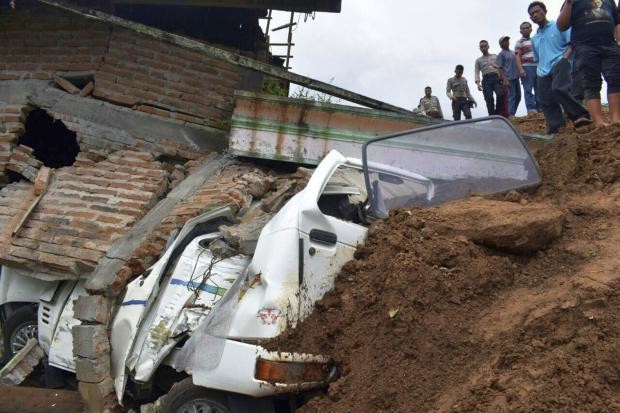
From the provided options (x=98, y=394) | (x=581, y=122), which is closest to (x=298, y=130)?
(x=581, y=122)

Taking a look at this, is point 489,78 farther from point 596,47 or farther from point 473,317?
point 473,317

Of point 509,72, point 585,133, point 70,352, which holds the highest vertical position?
point 509,72

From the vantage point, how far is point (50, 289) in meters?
5.81

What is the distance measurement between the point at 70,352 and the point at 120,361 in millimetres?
887

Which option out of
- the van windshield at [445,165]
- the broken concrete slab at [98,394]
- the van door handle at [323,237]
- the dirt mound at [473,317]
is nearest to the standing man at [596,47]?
the van windshield at [445,165]

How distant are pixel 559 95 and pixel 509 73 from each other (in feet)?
12.5

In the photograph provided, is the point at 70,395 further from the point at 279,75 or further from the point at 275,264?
the point at 279,75

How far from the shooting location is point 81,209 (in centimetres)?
624

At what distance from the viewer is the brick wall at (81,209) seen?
5684 millimetres

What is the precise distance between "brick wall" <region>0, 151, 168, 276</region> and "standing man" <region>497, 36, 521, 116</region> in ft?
19.6

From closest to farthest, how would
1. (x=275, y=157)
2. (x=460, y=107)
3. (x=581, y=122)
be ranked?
1. (x=581, y=122)
2. (x=275, y=157)
3. (x=460, y=107)

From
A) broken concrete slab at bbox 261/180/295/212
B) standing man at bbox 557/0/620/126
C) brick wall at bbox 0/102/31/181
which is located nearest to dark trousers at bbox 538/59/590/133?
standing man at bbox 557/0/620/126

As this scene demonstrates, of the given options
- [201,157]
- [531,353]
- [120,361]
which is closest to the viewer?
[531,353]

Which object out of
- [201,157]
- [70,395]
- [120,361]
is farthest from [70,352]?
[201,157]
